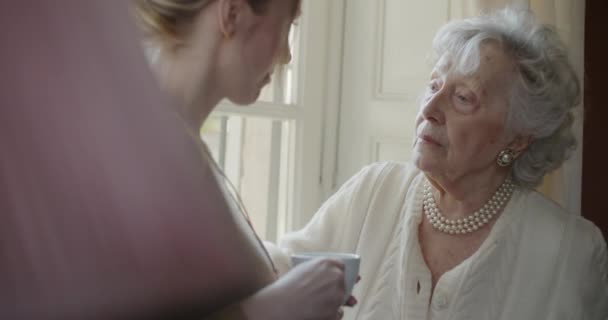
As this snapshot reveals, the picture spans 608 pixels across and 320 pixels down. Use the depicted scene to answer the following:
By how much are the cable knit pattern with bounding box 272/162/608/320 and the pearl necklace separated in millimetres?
18

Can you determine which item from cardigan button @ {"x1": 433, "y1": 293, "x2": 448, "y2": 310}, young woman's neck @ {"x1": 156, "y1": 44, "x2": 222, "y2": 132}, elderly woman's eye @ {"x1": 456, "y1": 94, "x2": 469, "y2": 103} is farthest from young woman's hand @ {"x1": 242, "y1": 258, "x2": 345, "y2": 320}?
elderly woman's eye @ {"x1": 456, "y1": 94, "x2": 469, "y2": 103}

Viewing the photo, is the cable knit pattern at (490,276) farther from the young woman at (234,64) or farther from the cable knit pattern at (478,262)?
the young woman at (234,64)

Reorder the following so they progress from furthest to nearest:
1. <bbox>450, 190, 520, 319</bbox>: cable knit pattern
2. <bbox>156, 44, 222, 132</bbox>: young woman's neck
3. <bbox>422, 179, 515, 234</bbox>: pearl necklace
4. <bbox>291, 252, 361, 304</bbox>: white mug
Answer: <bbox>422, 179, 515, 234</bbox>: pearl necklace, <bbox>450, 190, 520, 319</bbox>: cable knit pattern, <bbox>291, 252, 361, 304</bbox>: white mug, <bbox>156, 44, 222, 132</bbox>: young woman's neck

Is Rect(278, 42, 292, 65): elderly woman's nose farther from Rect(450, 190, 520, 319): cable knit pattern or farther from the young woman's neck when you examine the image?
Rect(450, 190, 520, 319): cable knit pattern

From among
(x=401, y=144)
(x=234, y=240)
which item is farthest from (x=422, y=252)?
(x=234, y=240)

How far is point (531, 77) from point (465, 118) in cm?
17

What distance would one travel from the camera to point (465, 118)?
4.60 ft

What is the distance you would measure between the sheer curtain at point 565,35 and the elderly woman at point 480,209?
270 millimetres

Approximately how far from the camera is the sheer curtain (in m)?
1.76

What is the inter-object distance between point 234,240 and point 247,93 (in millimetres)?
136

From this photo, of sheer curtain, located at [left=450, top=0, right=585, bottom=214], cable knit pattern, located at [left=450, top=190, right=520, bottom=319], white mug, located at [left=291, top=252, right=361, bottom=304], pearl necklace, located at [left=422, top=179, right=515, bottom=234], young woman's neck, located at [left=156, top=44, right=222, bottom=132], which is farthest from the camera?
sheer curtain, located at [left=450, top=0, right=585, bottom=214]

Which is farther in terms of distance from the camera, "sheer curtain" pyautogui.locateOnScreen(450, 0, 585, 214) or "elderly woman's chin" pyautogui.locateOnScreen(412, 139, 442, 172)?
"sheer curtain" pyautogui.locateOnScreen(450, 0, 585, 214)

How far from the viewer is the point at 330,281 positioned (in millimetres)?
566

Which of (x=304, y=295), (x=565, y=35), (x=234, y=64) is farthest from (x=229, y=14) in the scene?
(x=565, y=35)
